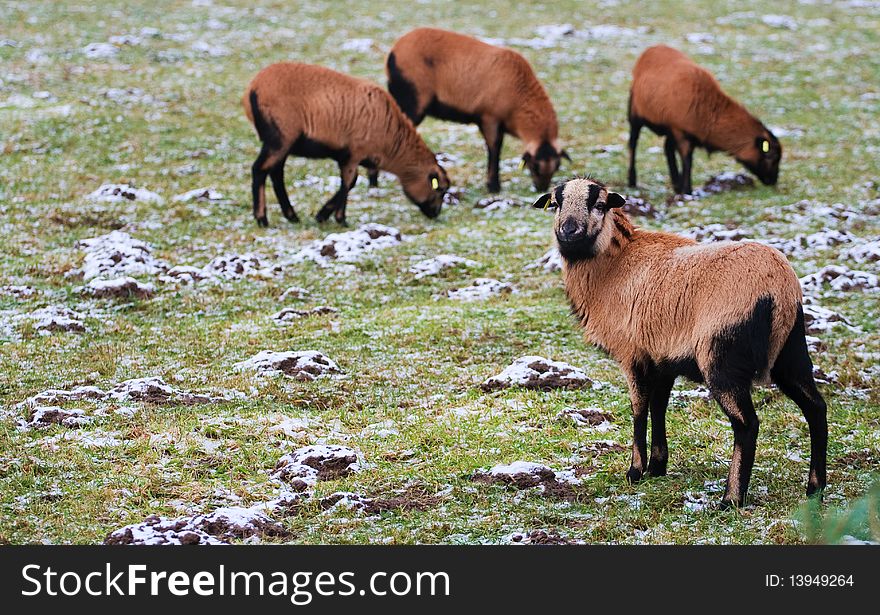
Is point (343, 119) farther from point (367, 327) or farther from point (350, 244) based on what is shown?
point (367, 327)

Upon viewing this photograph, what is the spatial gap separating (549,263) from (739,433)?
6.50 metres

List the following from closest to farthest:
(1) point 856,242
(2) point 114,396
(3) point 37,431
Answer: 1. (3) point 37,431
2. (2) point 114,396
3. (1) point 856,242

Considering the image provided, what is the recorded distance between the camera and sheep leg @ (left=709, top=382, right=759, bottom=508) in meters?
5.91

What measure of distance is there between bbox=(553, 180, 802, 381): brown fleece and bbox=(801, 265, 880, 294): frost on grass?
16.6ft

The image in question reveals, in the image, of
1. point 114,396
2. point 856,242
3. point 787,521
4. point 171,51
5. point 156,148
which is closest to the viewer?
point 787,521

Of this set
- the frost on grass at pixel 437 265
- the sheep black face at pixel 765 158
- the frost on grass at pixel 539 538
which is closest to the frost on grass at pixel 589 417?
the frost on grass at pixel 539 538

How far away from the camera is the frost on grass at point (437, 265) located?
483 inches

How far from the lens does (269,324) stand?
409 inches

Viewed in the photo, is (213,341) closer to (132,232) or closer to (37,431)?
(37,431)

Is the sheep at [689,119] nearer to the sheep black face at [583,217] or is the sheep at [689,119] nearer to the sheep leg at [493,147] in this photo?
the sheep leg at [493,147]

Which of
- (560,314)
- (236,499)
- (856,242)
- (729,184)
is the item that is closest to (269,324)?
(560,314)

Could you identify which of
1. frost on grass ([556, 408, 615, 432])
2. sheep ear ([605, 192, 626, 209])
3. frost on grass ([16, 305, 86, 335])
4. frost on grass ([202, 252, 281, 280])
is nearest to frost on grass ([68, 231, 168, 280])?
frost on grass ([202, 252, 281, 280])

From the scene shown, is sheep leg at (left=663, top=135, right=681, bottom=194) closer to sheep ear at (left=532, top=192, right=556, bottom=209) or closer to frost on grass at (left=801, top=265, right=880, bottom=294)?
frost on grass at (left=801, top=265, right=880, bottom=294)

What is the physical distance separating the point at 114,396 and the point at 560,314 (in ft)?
15.5
